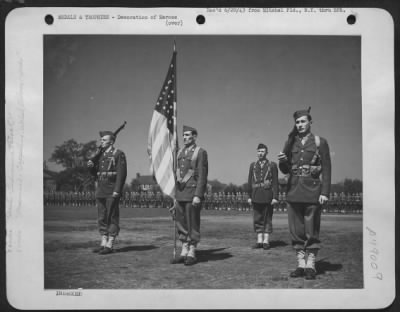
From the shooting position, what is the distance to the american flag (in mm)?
3535

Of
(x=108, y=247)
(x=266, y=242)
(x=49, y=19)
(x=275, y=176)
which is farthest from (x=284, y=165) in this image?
(x=49, y=19)

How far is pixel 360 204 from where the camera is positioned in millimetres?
3475

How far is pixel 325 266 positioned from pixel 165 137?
1.56 meters

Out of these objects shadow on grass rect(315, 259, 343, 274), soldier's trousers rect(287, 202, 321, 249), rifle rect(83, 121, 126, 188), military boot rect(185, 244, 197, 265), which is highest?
rifle rect(83, 121, 126, 188)

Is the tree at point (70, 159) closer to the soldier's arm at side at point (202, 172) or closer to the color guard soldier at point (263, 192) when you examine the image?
the soldier's arm at side at point (202, 172)

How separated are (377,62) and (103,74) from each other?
2.06m

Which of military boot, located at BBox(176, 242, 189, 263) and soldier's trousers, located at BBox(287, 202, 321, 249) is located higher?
soldier's trousers, located at BBox(287, 202, 321, 249)

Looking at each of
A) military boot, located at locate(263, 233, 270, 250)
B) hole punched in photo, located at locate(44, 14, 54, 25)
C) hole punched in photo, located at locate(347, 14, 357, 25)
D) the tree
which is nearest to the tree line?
the tree

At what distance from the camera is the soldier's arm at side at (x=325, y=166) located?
135 inches

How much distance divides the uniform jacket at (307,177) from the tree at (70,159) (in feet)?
4.91

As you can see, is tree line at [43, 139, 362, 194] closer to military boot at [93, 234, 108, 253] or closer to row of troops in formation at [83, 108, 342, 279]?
row of troops in formation at [83, 108, 342, 279]

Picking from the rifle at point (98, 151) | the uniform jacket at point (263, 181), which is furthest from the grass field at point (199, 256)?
the rifle at point (98, 151)

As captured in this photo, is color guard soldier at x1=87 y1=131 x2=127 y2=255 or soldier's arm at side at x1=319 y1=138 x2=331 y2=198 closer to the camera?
soldier's arm at side at x1=319 y1=138 x2=331 y2=198

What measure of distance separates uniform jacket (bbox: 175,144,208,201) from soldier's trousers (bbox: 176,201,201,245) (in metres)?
0.07
